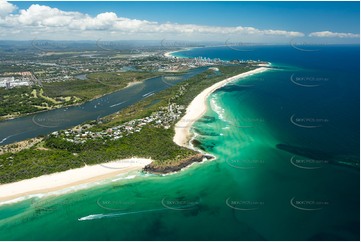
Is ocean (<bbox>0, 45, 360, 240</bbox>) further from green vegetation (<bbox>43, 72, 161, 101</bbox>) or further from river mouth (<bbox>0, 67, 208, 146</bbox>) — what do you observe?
green vegetation (<bbox>43, 72, 161, 101</bbox>)

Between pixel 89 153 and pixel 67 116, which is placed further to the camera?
pixel 67 116

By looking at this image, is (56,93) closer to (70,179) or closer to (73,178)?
(73,178)

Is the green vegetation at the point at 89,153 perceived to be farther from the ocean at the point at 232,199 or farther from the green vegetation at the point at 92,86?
the green vegetation at the point at 92,86

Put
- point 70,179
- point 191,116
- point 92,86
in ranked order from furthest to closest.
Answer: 1. point 92,86
2. point 191,116
3. point 70,179

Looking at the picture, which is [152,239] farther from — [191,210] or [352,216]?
[352,216]

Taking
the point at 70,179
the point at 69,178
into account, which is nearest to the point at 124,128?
the point at 69,178

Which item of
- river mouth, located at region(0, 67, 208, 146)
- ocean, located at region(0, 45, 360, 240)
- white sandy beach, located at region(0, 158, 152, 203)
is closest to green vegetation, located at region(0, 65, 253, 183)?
white sandy beach, located at region(0, 158, 152, 203)

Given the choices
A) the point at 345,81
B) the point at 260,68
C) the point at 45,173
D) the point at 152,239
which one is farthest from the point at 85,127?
the point at 260,68

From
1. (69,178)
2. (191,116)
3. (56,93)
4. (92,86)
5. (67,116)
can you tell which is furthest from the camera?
(92,86)
